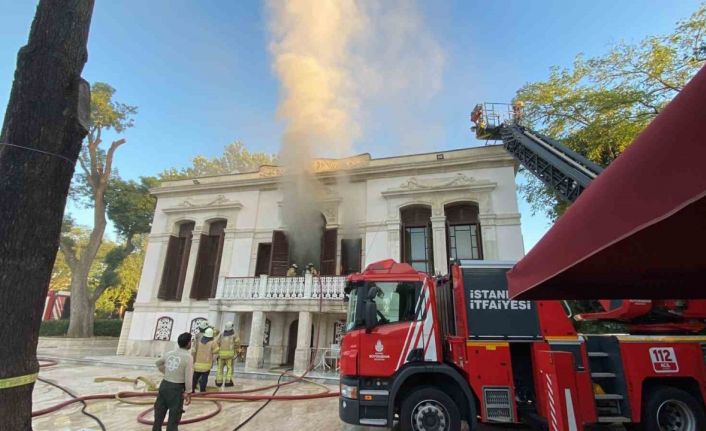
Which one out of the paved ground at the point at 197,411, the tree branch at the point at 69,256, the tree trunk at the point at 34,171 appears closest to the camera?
the tree trunk at the point at 34,171

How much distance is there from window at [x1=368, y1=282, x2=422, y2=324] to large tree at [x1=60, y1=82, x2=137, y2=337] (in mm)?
23114

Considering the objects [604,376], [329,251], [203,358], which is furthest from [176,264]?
[604,376]

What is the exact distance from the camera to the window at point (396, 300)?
5633 mm

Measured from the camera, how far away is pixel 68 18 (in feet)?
9.42

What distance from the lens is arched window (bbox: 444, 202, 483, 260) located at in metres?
13.7

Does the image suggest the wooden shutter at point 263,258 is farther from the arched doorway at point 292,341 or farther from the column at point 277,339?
the arched doorway at point 292,341

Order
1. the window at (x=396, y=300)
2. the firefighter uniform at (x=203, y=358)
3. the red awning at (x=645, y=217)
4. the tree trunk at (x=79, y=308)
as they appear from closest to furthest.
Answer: the red awning at (x=645, y=217), the window at (x=396, y=300), the firefighter uniform at (x=203, y=358), the tree trunk at (x=79, y=308)

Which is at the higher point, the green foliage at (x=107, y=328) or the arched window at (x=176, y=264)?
the arched window at (x=176, y=264)

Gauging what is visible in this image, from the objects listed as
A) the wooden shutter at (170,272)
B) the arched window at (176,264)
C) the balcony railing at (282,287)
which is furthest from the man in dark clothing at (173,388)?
the wooden shutter at (170,272)

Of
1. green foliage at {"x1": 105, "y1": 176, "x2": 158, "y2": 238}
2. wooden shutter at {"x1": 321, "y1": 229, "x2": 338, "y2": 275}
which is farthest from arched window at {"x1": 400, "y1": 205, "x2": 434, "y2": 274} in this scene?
green foliage at {"x1": 105, "y1": 176, "x2": 158, "y2": 238}

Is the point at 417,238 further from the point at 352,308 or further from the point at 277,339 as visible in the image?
the point at 352,308

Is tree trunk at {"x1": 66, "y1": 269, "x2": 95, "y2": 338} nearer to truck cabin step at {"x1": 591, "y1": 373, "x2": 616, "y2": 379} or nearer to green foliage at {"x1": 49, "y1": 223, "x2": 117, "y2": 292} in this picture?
green foliage at {"x1": 49, "y1": 223, "x2": 117, "y2": 292}

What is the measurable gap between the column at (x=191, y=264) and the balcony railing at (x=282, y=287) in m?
3.27

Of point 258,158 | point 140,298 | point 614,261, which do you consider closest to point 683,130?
point 614,261
